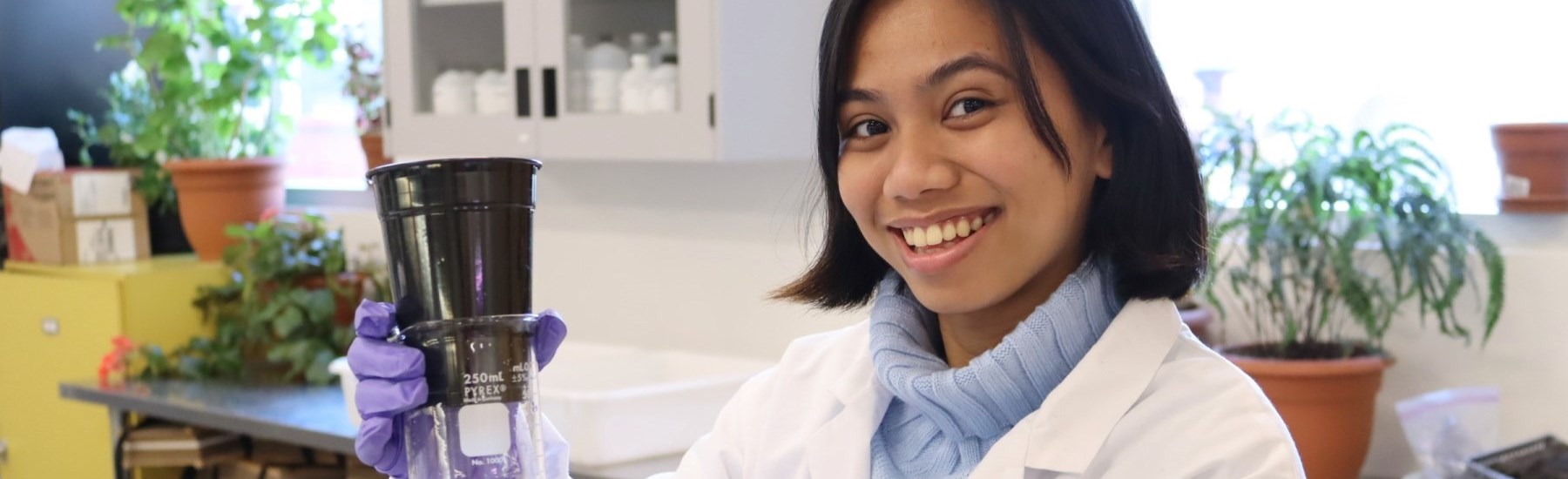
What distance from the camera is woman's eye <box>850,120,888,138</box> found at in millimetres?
1215

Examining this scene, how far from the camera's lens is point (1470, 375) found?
6.68 feet

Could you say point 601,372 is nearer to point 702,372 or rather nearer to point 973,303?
point 702,372

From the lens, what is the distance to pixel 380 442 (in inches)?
45.7

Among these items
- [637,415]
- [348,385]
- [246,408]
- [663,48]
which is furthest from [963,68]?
[246,408]

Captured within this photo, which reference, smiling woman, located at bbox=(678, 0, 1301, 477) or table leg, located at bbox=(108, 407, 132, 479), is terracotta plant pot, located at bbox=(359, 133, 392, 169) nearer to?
table leg, located at bbox=(108, 407, 132, 479)

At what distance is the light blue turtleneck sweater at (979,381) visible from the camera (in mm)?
1169

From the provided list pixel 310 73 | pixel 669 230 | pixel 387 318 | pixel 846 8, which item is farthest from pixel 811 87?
pixel 310 73

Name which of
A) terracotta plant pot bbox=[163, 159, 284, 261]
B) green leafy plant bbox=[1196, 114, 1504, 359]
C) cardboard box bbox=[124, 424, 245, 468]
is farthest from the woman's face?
terracotta plant pot bbox=[163, 159, 284, 261]

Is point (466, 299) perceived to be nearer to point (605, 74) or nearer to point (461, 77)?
point (605, 74)

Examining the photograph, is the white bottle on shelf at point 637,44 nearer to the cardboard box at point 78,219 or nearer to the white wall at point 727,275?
the white wall at point 727,275

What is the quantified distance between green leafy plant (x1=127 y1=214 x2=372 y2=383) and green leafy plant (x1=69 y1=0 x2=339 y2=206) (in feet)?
1.18

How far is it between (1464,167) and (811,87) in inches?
39.2

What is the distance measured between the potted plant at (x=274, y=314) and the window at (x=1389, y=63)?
5.79ft

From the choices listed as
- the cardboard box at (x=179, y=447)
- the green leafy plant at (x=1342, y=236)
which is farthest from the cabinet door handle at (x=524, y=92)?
the green leafy plant at (x=1342, y=236)
